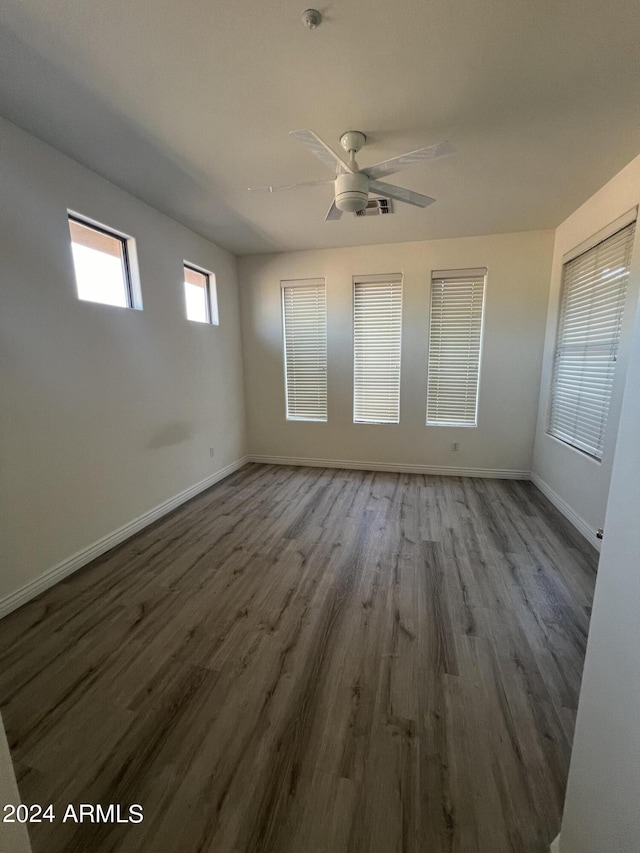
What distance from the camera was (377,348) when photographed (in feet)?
14.1

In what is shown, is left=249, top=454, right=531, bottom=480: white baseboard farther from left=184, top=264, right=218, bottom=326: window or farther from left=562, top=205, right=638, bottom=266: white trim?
left=562, top=205, right=638, bottom=266: white trim

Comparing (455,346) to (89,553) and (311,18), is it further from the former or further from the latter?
(89,553)

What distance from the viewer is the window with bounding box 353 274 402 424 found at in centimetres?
416

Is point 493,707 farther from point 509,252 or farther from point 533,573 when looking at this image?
point 509,252

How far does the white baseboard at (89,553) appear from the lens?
203 cm

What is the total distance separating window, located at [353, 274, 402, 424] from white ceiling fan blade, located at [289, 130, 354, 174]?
226cm

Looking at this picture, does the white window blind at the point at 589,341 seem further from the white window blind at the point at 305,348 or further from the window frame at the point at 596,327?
the white window blind at the point at 305,348

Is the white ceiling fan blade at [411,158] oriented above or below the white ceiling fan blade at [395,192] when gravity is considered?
above

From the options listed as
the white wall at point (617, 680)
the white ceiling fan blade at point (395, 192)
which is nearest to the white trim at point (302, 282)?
the white ceiling fan blade at point (395, 192)

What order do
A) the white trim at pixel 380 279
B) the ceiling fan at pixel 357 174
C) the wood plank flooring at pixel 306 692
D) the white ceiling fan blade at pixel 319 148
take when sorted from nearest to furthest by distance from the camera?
the wood plank flooring at pixel 306 692, the white ceiling fan blade at pixel 319 148, the ceiling fan at pixel 357 174, the white trim at pixel 380 279

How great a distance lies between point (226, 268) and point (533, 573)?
14.6 ft

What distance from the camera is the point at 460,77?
1634mm

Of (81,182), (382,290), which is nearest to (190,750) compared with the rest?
(81,182)

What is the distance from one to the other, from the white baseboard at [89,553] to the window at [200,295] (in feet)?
6.23
